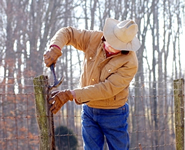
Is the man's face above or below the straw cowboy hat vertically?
below

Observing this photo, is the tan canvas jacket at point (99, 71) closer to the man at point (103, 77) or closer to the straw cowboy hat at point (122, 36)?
the man at point (103, 77)

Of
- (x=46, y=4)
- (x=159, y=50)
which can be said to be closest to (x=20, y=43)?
(x=46, y=4)

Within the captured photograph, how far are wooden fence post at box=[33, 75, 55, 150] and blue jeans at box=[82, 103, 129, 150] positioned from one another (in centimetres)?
36

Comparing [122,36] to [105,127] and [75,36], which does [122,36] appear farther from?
[105,127]

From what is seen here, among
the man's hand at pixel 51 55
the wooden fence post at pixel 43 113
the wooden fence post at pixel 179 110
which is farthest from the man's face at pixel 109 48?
the wooden fence post at pixel 179 110

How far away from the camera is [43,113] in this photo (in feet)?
11.5

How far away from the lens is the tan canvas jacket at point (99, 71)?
3.14 metres

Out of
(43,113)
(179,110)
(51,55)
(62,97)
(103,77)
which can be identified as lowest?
(179,110)

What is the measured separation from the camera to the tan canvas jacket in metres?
3.14

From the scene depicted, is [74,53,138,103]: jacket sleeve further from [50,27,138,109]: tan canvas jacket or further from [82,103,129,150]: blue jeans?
[82,103,129,150]: blue jeans

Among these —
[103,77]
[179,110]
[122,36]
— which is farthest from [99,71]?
[179,110]

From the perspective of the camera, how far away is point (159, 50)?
20.0 metres

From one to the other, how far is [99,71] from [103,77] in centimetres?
7

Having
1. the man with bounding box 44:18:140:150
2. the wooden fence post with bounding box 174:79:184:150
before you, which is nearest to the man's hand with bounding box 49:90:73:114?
the man with bounding box 44:18:140:150
